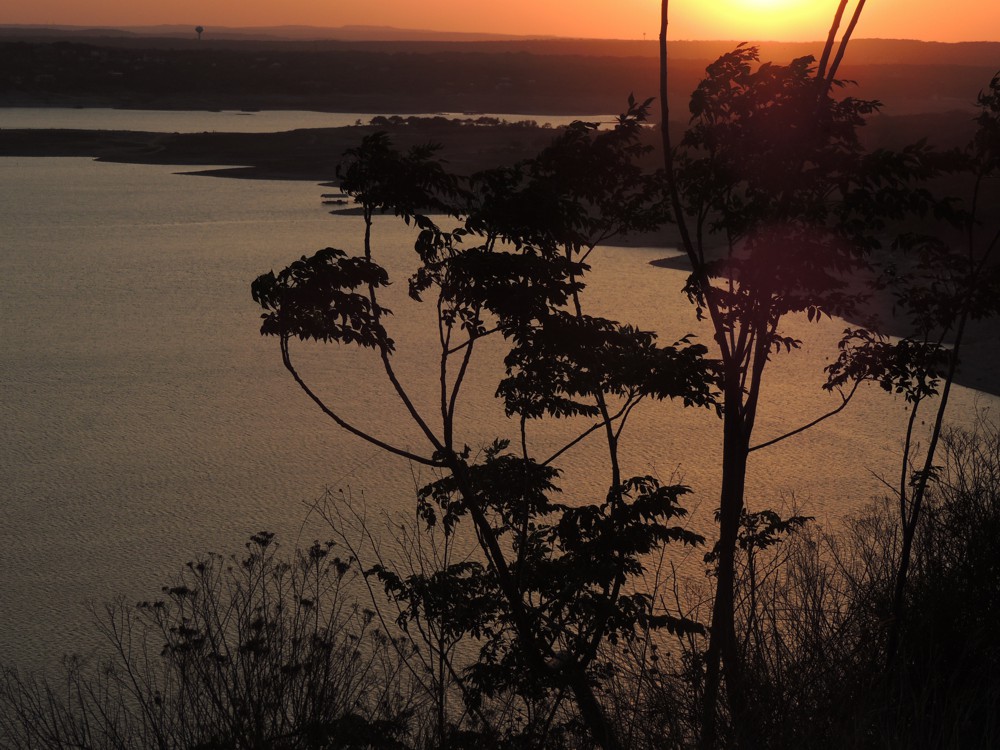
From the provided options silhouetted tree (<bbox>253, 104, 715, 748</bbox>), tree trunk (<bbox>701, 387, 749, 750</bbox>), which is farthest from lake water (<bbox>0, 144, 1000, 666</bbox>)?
silhouetted tree (<bbox>253, 104, 715, 748</bbox>)

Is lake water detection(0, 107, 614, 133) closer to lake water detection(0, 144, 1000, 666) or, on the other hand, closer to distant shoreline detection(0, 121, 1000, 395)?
distant shoreline detection(0, 121, 1000, 395)

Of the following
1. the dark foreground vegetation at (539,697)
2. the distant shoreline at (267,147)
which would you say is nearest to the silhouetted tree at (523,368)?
the dark foreground vegetation at (539,697)

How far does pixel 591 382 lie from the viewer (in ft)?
17.3

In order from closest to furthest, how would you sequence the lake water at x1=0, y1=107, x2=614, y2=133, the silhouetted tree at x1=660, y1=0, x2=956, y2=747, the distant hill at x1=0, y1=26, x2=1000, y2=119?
the silhouetted tree at x1=660, y1=0, x2=956, y2=747 → the lake water at x1=0, y1=107, x2=614, y2=133 → the distant hill at x1=0, y1=26, x2=1000, y2=119

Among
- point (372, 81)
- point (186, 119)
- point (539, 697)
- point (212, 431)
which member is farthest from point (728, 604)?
point (372, 81)

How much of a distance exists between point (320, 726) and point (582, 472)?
6.17 metres

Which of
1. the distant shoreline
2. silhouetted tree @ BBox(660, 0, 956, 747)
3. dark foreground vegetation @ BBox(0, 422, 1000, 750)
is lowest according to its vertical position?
dark foreground vegetation @ BBox(0, 422, 1000, 750)

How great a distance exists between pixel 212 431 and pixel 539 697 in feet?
24.8

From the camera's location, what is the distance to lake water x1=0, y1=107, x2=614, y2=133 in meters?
50.6

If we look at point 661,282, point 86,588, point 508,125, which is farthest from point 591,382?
point 508,125

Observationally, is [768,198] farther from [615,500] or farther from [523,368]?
[615,500]

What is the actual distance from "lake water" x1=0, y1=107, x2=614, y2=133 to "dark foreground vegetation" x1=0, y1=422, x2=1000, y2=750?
42.1 m

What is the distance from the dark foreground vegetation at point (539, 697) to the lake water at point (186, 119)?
42.1 meters

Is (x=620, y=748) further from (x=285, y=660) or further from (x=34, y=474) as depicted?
(x=34, y=474)
